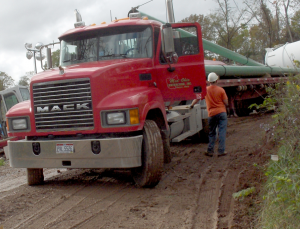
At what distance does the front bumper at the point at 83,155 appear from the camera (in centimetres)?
502

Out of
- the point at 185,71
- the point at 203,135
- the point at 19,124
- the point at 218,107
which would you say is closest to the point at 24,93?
the point at 203,135

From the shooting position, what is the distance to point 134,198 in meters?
5.08

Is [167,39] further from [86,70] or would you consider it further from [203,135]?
[203,135]

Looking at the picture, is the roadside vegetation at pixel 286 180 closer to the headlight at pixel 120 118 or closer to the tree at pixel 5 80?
the headlight at pixel 120 118

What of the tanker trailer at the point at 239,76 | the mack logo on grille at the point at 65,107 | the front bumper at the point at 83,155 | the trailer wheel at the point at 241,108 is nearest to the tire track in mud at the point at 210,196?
the front bumper at the point at 83,155

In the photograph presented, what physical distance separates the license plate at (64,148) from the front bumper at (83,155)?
0.14 feet

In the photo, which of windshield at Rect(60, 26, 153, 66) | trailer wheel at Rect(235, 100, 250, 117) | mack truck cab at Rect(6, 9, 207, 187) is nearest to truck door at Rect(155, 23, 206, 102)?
mack truck cab at Rect(6, 9, 207, 187)

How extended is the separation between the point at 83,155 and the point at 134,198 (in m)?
0.94

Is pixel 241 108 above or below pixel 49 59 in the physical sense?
below

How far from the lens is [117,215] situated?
4.39m

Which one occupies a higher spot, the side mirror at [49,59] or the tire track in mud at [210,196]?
the side mirror at [49,59]

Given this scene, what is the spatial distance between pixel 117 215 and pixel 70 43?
353cm

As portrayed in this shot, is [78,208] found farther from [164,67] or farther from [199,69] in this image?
[199,69]

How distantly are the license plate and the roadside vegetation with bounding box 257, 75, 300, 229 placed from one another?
8.77 feet
